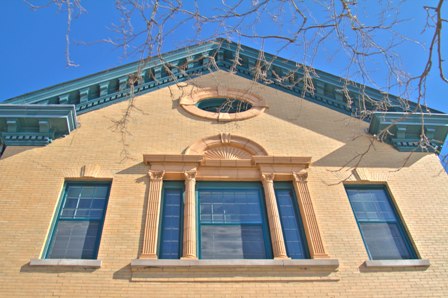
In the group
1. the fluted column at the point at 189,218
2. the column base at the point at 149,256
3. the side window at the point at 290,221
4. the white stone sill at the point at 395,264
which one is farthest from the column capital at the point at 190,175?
the white stone sill at the point at 395,264

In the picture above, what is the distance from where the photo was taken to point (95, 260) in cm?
Result: 892

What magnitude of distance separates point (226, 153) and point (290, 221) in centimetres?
277

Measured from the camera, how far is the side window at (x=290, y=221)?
381 inches

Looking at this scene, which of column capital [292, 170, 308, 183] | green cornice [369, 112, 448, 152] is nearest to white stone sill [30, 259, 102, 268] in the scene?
column capital [292, 170, 308, 183]

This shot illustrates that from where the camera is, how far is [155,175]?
11.0 m

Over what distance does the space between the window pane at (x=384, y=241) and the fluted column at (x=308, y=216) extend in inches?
47.0

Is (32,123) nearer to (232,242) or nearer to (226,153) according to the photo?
(226,153)

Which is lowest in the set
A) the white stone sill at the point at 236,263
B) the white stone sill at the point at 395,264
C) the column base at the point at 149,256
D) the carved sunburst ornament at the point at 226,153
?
the white stone sill at the point at 395,264

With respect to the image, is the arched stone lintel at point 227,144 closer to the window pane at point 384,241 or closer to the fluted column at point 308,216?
the fluted column at point 308,216

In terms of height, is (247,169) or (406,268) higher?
(247,169)

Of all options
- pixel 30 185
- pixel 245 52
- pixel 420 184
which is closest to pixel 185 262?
pixel 30 185

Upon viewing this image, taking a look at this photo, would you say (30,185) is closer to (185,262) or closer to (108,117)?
(108,117)

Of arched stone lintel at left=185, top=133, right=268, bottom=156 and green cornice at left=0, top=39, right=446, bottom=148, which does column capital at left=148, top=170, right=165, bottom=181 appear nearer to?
arched stone lintel at left=185, top=133, right=268, bottom=156

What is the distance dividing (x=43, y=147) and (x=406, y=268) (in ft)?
29.9
